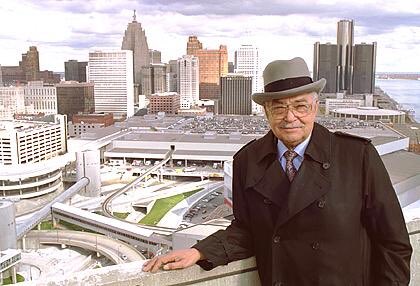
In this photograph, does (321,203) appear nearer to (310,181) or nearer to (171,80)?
(310,181)

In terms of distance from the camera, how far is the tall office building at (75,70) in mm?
37000

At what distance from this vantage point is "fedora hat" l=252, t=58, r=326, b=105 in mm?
686

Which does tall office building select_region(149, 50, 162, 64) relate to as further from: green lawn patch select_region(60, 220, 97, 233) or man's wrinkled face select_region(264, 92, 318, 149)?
man's wrinkled face select_region(264, 92, 318, 149)

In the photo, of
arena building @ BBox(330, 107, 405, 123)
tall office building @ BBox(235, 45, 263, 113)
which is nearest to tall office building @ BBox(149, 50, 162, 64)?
tall office building @ BBox(235, 45, 263, 113)

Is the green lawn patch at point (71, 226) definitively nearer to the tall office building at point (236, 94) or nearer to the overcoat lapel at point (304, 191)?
the overcoat lapel at point (304, 191)

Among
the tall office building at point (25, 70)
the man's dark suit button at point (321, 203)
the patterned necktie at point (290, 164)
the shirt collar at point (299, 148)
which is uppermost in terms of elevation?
the tall office building at point (25, 70)

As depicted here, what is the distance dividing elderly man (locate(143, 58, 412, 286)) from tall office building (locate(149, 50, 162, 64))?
41276mm

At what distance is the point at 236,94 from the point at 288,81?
909 inches

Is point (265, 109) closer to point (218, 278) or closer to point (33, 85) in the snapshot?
point (218, 278)

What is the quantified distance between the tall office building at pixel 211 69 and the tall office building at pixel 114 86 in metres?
7.84

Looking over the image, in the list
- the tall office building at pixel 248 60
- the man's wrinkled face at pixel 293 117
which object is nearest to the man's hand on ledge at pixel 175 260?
the man's wrinkled face at pixel 293 117

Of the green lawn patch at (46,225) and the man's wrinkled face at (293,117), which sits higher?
the man's wrinkled face at (293,117)

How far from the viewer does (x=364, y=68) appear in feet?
102

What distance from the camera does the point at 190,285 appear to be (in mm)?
741
